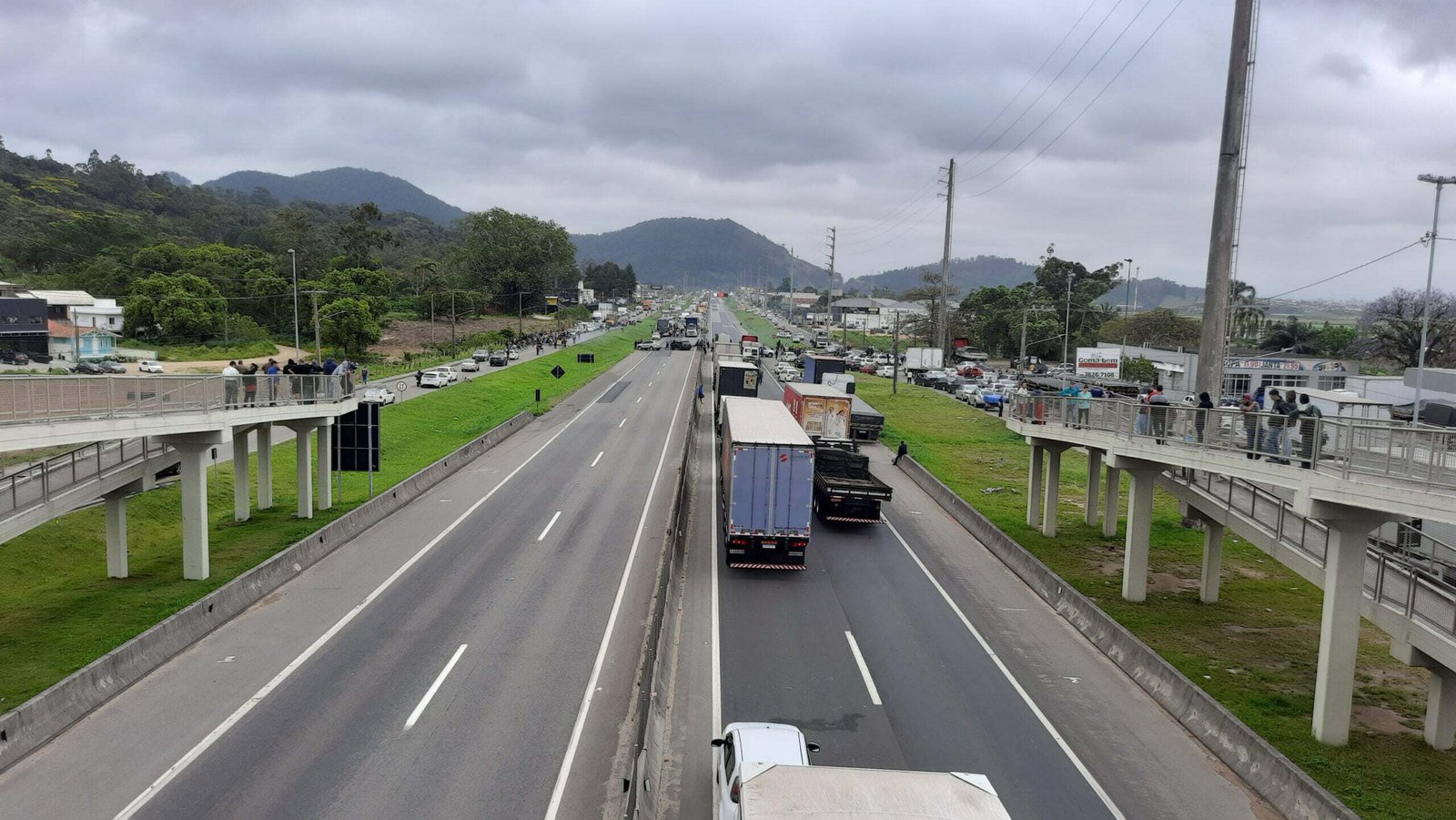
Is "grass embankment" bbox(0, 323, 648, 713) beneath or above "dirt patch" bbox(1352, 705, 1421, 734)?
beneath

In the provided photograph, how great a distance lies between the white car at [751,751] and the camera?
11.4 m

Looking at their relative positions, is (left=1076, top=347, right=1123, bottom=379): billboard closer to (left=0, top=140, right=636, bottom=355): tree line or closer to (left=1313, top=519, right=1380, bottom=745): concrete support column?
(left=0, top=140, right=636, bottom=355): tree line

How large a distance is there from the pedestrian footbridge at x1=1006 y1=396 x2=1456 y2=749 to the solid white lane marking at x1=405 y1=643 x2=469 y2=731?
15.5 metres

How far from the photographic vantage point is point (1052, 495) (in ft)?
102

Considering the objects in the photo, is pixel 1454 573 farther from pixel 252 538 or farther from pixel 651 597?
pixel 252 538

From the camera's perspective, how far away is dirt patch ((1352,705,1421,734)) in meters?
16.1

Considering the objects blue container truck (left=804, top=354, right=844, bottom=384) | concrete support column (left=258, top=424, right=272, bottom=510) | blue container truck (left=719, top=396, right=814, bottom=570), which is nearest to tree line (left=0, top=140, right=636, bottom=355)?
concrete support column (left=258, top=424, right=272, bottom=510)

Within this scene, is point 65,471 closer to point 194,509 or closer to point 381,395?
point 194,509

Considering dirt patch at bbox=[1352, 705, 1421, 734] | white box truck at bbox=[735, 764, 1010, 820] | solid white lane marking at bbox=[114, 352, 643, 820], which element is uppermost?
white box truck at bbox=[735, 764, 1010, 820]

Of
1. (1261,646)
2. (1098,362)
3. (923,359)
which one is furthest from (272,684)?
(923,359)

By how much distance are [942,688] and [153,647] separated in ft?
49.9

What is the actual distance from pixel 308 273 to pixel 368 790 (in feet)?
430

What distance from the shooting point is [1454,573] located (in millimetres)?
17719

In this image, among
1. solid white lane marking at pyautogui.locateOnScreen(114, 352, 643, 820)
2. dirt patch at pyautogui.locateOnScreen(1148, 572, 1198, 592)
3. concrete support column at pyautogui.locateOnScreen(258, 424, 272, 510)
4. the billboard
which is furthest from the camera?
the billboard
